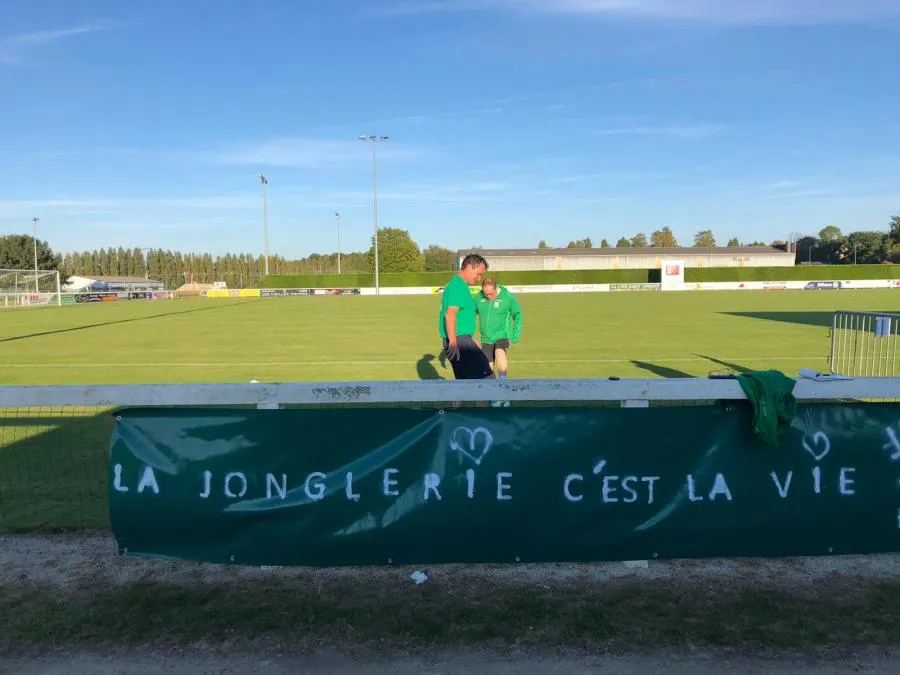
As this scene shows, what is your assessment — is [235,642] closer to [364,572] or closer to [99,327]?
[364,572]

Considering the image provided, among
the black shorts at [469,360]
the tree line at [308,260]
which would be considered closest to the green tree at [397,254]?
the tree line at [308,260]

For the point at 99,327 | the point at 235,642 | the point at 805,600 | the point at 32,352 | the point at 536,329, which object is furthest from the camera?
the point at 99,327

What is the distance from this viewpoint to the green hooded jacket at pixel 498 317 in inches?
327

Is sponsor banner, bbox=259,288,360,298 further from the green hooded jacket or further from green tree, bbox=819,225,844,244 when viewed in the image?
green tree, bbox=819,225,844,244

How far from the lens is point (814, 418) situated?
12.1 feet

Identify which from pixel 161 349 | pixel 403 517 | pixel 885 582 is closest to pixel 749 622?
pixel 885 582

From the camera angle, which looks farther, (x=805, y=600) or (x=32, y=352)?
(x=32, y=352)

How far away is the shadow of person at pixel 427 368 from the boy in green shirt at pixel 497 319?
10.8 feet

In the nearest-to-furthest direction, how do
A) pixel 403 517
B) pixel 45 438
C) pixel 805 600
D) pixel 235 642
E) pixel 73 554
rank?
1. pixel 235 642
2. pixel 805 600
3. pixel 403 517
4. pixel 73 554
5. pixel 45 438

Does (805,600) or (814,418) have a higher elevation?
(814,418)

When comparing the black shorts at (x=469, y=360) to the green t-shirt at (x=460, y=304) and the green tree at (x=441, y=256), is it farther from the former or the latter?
the green tree at (x=441, y=256)

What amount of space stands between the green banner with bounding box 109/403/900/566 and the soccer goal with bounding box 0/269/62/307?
1863 inches

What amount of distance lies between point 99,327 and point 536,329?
53.5 ft

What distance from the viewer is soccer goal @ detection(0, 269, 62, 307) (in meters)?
44.5
